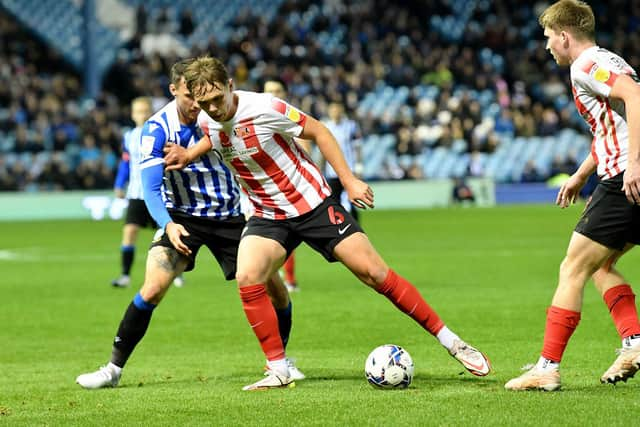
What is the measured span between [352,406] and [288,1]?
33.5 m

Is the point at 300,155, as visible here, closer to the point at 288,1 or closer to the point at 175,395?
the point at 175,395

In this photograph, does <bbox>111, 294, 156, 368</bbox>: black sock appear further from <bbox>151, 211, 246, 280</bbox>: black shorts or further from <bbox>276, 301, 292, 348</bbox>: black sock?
<bbox>276, 301, 292, 348</bbox>: black sock

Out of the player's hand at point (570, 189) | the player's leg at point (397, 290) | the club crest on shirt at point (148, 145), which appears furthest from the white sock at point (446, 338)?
the club crest on shirt at point (148, 145)

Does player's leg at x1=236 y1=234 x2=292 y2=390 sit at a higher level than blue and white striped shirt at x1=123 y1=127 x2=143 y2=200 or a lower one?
higher

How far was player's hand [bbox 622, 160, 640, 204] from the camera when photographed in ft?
19.7

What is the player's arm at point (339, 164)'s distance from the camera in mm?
6781

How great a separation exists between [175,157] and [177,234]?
0.56 m

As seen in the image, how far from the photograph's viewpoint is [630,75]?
6.21 metres

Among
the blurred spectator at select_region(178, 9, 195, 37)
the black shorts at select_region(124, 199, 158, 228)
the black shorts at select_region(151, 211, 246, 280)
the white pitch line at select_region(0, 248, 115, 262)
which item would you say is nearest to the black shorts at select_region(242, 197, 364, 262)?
the black shorts at select_region(151, 211, 246, 280)

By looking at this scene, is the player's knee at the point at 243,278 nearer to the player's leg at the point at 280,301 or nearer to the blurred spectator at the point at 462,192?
the player's leg at the point at 280,301

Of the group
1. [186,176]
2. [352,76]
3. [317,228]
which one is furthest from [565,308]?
[352,76]

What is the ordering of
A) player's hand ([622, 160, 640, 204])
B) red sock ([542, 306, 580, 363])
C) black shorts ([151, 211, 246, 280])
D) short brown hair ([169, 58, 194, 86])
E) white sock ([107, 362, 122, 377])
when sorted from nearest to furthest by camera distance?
player's hand ([622, 160, 640, 204])
red sock ([542, 306, 580, 363])
short brown hair ([169, 58, 194, 86])
white sock ([107, 362, 122, 377])
black shorts ([151, 211, 246, 280])

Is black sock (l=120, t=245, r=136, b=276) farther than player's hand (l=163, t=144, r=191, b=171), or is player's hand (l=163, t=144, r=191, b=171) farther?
black sock (l=120, t=245, r=136, b=276)

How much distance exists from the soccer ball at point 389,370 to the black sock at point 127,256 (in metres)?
7.87
